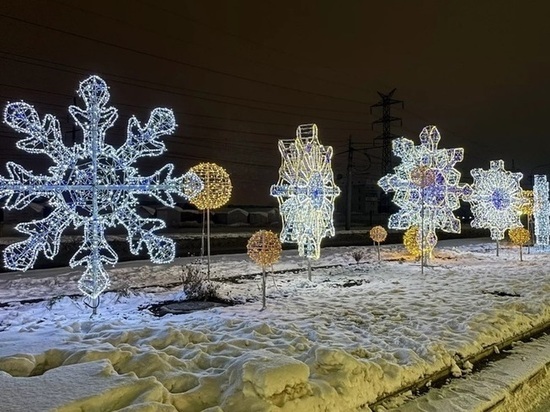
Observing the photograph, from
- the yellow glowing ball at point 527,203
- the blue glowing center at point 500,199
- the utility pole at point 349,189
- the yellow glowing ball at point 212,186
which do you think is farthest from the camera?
the utility pole at point 349,189

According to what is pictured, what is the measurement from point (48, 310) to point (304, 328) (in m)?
4.38

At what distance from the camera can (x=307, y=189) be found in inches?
474

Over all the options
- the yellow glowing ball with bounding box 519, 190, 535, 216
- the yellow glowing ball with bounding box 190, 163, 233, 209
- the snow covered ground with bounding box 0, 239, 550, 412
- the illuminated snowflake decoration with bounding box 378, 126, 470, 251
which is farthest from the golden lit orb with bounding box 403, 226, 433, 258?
the yellow glowing ball with bounding box 519, 190, 535, 216

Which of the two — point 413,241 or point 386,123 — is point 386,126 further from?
point 413,241

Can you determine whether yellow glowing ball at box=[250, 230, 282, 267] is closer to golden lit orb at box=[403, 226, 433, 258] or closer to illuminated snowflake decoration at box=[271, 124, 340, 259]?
illuminated snowflake decoration at box=[271, 124, 340, 259]

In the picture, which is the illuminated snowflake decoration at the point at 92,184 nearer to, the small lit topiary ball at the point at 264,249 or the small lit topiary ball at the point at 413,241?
the small lit topiary ball at the point at 264,249

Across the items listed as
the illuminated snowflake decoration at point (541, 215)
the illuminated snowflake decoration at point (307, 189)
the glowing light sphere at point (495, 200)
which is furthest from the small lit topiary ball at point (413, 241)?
the illuminated snowflake decoration at point (541, 215)

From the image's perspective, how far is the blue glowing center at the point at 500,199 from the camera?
20.4 metres

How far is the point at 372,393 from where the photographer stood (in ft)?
15.8

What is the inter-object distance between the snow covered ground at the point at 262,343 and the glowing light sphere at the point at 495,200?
30.3 ft

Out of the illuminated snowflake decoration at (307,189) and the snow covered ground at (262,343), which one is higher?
the illuminated snowflake decoration at (307,189)

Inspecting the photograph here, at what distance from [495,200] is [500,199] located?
0.23 meters

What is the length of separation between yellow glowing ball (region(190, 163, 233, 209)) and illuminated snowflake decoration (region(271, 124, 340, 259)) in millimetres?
1218

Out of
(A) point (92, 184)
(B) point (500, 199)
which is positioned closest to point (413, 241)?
(B) point (500, 199)
